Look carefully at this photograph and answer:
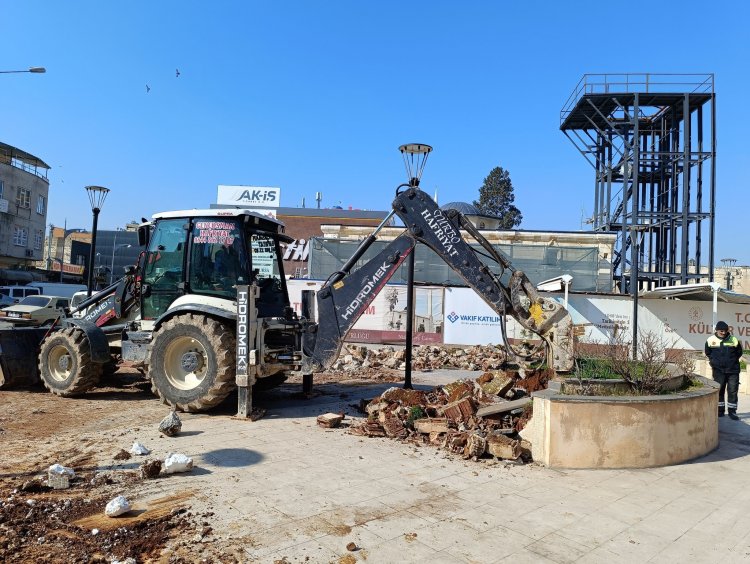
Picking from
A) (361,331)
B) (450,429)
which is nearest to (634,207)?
(361,331)

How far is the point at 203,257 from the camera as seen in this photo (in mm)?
8266

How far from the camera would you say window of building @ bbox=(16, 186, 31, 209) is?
41.1 m

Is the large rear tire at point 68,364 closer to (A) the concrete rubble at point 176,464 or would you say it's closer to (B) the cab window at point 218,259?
(B) the cab window at point 218,259

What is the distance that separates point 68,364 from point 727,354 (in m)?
11.2

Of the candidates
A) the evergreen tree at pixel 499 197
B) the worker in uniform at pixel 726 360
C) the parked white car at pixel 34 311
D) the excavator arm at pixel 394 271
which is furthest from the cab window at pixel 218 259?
the evergreen tree at pixel 499 197

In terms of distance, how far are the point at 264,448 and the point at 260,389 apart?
3531mm

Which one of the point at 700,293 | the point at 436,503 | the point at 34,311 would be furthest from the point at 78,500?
the point at 34,311

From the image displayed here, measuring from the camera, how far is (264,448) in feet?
21.0

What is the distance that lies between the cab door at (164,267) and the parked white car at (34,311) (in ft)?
47.9

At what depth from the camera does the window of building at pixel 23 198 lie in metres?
41.1

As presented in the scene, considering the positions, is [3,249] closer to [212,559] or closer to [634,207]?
[634,207]

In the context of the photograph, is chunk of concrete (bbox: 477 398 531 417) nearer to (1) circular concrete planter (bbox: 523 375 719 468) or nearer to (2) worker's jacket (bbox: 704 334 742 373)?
(1) circular concrete planter (bbox: 523 375 719 468)

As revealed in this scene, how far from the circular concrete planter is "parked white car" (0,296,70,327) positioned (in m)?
20.2

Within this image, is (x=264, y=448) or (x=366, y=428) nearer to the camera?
(x=264, y=448)
